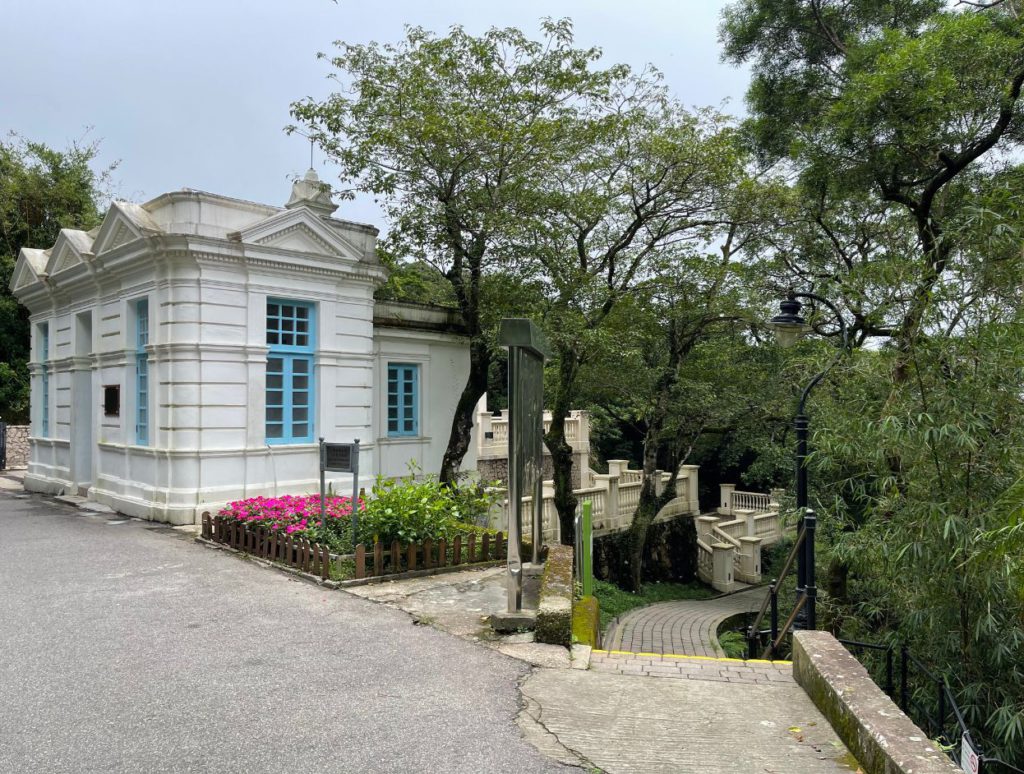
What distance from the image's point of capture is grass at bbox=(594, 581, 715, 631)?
15453 millimetres

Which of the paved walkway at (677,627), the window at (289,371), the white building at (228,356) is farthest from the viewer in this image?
the paved walkway at (677,627)

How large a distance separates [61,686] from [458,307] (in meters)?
11.1

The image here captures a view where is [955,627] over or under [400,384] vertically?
under

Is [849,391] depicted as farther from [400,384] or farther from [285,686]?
[400,384]

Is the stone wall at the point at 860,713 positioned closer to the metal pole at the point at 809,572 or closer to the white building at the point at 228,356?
the metal pole at the point at 809,572

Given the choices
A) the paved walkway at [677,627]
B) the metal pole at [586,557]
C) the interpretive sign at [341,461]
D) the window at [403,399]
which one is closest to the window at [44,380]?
the window at [403,399]

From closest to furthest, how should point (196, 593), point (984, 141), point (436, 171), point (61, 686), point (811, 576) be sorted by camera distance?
1. point (61, 686)
2. point (811, 576)
3. point (196, 593)
4. point (984, 141)
5. point (436, 171)

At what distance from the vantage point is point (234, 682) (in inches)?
200

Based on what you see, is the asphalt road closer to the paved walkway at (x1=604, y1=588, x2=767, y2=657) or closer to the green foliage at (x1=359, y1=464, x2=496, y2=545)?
the green foliage at (x1=359, y1=464, x2=496, y2=545)

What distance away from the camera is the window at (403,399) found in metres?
14.4

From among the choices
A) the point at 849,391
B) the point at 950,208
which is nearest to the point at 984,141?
the point at 950,208

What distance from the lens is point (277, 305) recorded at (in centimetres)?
1240

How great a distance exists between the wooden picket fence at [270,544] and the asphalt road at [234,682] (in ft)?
0.97

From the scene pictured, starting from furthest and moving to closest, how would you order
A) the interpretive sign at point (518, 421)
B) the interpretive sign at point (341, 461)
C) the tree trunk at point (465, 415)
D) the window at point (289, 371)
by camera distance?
the tree trunk at point (465, 415), the window at point (289, 371), the interpretive sign at point (341, 461), the interpretive sign at point (518, 421)
